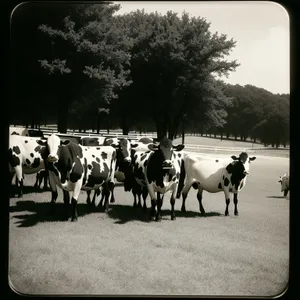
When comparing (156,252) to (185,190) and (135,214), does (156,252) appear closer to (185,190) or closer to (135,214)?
(135,214)

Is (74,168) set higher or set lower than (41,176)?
higher

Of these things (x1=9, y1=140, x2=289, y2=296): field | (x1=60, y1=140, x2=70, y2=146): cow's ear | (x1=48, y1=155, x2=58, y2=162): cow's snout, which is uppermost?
(x1=60, y1=140, x2=70, y2=146): cow's ear

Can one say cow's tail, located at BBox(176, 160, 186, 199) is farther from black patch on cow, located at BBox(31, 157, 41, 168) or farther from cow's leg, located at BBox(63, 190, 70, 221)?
black patch on cow, located at BBox(31, 157, 41, 168)

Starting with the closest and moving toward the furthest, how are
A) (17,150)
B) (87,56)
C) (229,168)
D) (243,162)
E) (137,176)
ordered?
1. (87,56)
2. (17,150)
3. (243,162)
4. (229,168)
5. (137,176)

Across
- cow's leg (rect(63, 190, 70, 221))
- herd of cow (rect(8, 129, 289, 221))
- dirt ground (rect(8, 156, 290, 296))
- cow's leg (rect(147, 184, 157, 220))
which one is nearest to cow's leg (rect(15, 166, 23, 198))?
herd of cow (rect(8, 129, 289, 221))

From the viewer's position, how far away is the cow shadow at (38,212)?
426cm

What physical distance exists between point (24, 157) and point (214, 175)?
322 centimetres

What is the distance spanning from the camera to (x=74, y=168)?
5.18 metres

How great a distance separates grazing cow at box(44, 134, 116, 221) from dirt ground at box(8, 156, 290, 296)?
480mm

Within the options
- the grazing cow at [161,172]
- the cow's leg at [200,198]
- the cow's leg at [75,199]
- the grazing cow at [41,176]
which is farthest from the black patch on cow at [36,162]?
the cow's leg at [200,198]

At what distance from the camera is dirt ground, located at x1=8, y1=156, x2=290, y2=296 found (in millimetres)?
3547

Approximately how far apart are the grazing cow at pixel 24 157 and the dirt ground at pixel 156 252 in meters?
0.33

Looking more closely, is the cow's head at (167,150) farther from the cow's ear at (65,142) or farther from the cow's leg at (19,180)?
the cow's leg at (19,180)

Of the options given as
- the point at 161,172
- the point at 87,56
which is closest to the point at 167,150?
the point at 161,172
